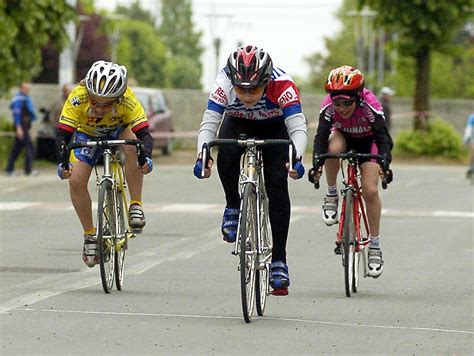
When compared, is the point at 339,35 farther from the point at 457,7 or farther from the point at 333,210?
the point at 333,210

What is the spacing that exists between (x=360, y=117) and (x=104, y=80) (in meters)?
2.05

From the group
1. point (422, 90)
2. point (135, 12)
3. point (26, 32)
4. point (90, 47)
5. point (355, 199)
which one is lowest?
point (135, 12)

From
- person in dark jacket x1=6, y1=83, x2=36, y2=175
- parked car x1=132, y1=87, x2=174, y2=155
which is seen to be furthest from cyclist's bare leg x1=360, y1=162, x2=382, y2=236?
parked car x1=132, y1=87, x2=174, y2=155

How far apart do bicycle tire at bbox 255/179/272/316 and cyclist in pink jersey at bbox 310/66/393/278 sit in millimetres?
1516

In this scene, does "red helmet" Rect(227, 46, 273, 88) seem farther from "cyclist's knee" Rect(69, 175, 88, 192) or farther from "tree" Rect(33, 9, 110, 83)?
"tree" Rect(33, 9, 110, 83)

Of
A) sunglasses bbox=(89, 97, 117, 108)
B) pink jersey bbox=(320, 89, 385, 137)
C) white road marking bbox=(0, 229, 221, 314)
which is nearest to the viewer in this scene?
white road marking bbox=(0, 229, 221, 314)

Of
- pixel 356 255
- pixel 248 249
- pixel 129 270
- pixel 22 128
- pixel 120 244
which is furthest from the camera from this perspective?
pixel 22 128

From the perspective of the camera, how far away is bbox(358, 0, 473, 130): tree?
41.5 meters

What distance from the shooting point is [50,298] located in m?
10.4

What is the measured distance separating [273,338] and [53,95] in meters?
33.8

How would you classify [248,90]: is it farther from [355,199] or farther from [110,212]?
[355,199]

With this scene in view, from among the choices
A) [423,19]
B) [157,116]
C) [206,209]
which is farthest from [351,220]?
[423,19]

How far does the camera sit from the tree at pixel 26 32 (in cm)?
2953

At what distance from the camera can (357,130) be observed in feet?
37.5
